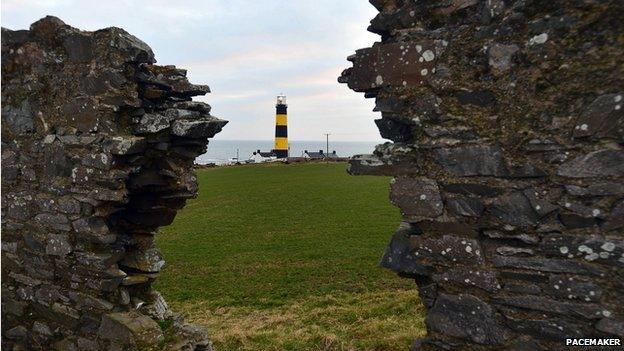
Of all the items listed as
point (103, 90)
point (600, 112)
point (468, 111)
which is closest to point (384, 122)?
point (468, 111)

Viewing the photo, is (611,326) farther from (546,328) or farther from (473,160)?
(473,160)

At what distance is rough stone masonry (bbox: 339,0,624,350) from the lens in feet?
10.4

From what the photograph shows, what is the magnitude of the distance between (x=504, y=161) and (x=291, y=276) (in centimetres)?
777

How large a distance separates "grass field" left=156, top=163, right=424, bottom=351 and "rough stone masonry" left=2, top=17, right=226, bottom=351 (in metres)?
1.89

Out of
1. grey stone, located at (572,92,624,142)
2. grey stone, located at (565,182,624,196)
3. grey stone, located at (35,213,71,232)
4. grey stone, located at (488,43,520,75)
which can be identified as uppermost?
grey stone, located at (488,43,520,75)

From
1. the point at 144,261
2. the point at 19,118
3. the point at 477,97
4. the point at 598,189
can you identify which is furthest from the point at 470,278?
the point at 19,118

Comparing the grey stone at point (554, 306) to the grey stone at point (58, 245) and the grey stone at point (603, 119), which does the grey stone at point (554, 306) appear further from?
the grey stone at point (58, 245)

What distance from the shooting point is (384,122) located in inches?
159

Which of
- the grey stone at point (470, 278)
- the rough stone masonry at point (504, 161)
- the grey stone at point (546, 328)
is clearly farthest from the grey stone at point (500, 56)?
the grey stone at point (546, 328)

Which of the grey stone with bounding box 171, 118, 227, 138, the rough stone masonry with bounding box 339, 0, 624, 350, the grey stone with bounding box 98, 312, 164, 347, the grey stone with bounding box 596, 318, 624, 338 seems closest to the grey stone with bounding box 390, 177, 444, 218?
the rough stone masonry with bounding box 339, 0, 624, 350

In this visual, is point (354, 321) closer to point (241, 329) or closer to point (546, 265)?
point (241, 329)

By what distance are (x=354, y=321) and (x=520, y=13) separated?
214 inches

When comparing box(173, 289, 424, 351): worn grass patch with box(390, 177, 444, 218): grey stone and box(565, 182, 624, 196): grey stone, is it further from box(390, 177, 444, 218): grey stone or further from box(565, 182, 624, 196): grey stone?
box(565, 182, 624, 196): grey stone

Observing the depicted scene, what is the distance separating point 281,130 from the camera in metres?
59.2
